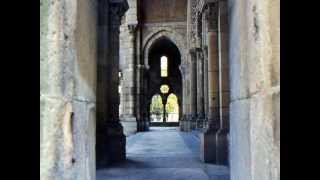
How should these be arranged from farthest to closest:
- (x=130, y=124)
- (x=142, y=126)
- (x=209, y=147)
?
(x=142, y=126) < (x=130, y=124) < (x=209, y=147)

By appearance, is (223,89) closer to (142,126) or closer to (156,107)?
(142,126)

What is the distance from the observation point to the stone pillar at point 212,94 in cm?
660

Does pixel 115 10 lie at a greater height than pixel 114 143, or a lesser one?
greater

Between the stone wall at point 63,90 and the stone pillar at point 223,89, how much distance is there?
407 cm

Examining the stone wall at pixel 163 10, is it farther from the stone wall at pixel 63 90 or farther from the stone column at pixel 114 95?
the stone wall at pixel 63 90

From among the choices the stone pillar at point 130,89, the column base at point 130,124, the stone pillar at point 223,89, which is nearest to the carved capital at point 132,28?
the stone pillar at point 130,89

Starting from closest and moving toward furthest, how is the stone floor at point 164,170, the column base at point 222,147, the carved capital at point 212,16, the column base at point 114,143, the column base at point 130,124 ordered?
the stone floor at point 164,170
the column base at point 222,147
the column base at point 114,143
the carved capital at point 212,16
the column base at point 130,124

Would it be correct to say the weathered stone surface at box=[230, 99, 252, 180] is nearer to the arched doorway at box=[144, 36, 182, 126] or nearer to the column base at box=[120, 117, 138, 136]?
the column base at box=[120, 117, 138, 136]

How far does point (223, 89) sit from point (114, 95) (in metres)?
2.12

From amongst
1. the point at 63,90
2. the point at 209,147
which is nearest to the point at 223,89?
the point at 209,147

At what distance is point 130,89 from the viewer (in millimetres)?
17531

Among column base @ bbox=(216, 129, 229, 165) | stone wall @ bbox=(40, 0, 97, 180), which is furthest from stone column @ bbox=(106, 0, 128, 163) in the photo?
stone wall @ bbox=(40, 0, 97, 180)
